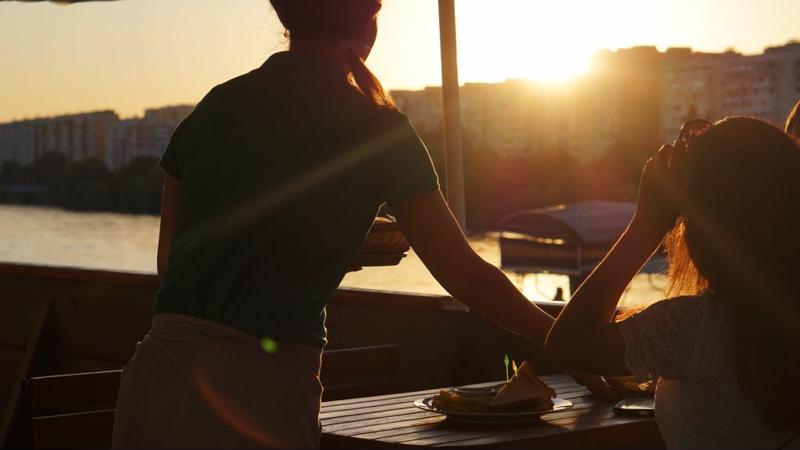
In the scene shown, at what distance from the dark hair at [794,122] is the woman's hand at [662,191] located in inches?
42.9

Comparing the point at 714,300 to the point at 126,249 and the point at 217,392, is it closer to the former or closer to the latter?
the point at 217,392

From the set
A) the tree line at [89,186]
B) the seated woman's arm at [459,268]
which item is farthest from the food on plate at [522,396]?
the tree line at [89,186]

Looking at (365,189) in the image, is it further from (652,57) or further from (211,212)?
(652,57)

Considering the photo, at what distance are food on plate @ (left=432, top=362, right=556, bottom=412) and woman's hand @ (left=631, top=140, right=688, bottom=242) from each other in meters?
0.80

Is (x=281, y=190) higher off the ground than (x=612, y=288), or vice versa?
(x=281, y=190)

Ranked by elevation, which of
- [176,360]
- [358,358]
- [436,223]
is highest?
[436,223]

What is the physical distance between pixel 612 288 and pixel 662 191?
159mm

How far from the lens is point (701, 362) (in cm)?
166

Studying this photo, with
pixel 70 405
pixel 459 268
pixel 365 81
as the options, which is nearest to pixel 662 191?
pixel 459 268

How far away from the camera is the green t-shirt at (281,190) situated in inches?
58.2

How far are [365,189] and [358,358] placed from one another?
182cm

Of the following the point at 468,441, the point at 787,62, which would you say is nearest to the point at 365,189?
the point at 468,441

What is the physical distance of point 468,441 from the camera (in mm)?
2225

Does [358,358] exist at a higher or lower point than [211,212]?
lower
